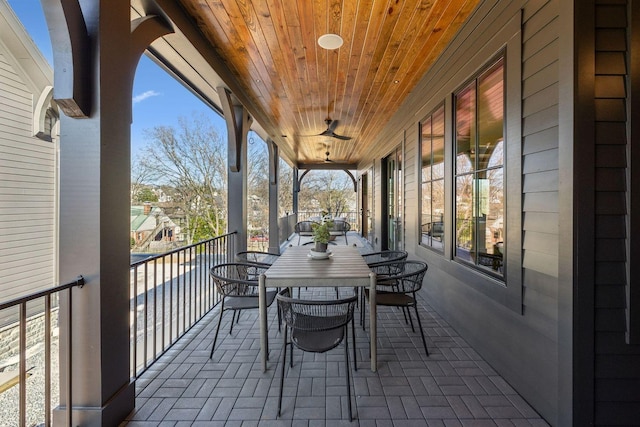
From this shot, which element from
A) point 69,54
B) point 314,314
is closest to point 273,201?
point 314,314

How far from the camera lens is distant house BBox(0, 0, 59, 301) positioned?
4.34 metres

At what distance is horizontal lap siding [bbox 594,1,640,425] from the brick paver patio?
2.27ft

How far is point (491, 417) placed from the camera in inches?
69.5

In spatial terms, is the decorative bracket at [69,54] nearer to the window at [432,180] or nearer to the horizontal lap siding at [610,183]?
the horizontal lap siding at [610,183]

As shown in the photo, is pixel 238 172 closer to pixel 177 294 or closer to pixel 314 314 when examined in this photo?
pixel 177 294

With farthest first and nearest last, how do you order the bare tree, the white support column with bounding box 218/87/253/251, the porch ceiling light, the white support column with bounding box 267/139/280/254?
Result: the bare tree, the white support column with bounding box 267/139/280/254, the white support column with bounding box 218/87/253/251, the porch ceiling light

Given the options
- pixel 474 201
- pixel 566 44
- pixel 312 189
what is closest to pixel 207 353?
pixel 474 201

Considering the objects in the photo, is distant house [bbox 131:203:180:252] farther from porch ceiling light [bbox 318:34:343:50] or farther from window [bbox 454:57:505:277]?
window [bbox 454:57:505:277]

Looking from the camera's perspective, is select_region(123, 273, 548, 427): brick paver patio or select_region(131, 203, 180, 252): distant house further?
select_region(131, 203, 180, 252): distant house

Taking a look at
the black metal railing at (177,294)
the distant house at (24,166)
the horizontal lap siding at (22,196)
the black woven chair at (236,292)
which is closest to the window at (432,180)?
the black woven chair at (236,292)

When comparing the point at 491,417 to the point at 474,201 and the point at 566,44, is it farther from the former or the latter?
the point at 566,44

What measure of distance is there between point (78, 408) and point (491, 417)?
2340mm

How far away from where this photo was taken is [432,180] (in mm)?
3646

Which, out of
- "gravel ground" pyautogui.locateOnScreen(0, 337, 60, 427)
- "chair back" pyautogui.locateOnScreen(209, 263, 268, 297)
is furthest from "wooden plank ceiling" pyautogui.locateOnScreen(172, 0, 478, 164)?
"gravel ground" pyautogui.locateOnScreen(0, 337, 60, 427)
